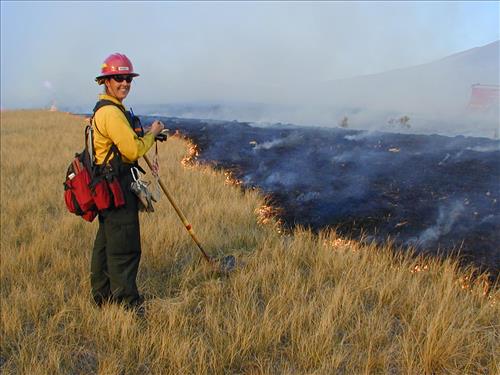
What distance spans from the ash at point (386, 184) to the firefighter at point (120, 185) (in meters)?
2.66

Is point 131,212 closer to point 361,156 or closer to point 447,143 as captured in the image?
point 361,156

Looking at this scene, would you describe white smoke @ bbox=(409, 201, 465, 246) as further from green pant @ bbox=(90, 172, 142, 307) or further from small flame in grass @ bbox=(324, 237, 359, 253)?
green pant @ bbox=(90, 172, 142, 307)

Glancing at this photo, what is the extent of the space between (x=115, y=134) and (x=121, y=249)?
0.88 meters

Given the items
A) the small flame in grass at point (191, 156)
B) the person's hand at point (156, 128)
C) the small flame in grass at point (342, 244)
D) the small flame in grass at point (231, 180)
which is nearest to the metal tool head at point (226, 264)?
the small flame in grass at point (342, 244)

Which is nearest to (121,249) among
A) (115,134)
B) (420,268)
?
(115,134)

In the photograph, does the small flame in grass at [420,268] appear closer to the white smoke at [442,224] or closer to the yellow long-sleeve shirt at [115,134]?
the white smoke at [442,224]

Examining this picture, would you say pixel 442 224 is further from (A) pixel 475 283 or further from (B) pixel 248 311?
(B) pixel 248 311

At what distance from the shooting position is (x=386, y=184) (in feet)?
20.9

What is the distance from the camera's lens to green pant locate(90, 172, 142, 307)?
10.0ft

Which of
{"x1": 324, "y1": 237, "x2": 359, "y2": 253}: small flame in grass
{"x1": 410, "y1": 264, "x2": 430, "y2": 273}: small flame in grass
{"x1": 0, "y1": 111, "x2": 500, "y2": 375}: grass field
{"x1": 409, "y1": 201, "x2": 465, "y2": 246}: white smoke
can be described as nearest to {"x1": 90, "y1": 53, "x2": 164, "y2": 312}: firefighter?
{"x1": 0, "y1": 111, "x2": 500, "y2": 375}: grass field

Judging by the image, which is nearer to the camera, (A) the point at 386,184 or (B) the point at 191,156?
(A) the point at 386,184

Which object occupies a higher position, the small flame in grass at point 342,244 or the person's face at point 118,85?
the person's face at point 118,85

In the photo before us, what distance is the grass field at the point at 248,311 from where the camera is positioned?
8.55 ft

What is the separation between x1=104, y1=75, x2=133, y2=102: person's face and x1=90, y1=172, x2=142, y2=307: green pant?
22.7 inches
